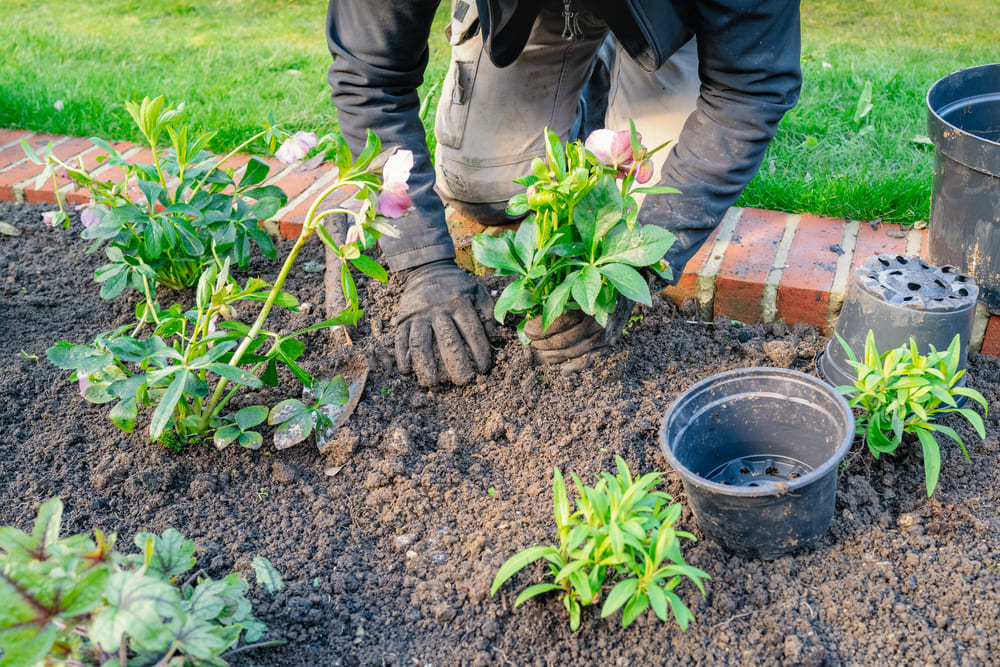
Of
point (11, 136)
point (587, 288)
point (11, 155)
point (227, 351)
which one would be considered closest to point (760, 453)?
point (587, 288)

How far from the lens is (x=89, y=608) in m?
0.95

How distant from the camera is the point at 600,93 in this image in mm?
2879

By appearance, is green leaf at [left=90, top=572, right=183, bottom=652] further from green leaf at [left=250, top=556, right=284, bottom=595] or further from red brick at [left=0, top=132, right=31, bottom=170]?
red brick at [left=0, top=132, right=31, bottom=170]

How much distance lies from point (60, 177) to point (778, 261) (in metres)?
2.33

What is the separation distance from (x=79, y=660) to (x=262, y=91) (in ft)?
8.71

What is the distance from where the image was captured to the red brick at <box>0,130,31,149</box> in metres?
2.97

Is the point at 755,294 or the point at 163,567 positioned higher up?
the point at 163,567

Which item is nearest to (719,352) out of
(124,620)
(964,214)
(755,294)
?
(755,294)

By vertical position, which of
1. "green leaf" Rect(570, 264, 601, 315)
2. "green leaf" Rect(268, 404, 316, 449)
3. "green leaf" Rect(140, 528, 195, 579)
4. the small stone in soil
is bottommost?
the small stone in soil

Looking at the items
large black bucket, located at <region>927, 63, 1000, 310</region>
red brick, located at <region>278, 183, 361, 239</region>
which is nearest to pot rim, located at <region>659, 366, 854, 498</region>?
large black bucket, located at <region>927, 63, 1000, 310</region>

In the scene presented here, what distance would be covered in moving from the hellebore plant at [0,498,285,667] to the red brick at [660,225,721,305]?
1400 mm

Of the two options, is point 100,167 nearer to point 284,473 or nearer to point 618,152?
point 284,473

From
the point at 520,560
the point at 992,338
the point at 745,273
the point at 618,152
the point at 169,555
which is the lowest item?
the point at 992,338

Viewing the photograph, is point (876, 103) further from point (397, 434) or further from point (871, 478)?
point (397, 434)
